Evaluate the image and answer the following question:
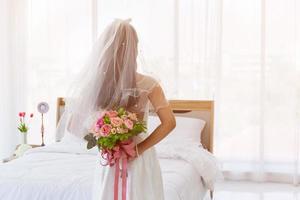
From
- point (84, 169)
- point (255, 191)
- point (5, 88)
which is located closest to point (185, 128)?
point (255, 191)

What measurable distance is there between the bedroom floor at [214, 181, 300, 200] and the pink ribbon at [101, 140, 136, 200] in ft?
7.12

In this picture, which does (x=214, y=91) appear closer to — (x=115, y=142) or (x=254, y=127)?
(x=254, y=127)

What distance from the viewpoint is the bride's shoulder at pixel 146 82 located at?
213cm

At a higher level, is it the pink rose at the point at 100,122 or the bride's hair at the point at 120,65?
the bride's hair at the point at 120,65

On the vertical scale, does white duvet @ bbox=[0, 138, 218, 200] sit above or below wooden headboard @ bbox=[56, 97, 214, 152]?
below

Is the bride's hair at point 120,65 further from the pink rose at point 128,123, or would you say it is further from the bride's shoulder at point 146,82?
the pink rose at point 128,123

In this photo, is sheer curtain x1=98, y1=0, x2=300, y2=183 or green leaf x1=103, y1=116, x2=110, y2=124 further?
sheer curtain x1=98, y1=0, x2=300, y2=183

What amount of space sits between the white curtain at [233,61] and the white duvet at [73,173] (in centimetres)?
116

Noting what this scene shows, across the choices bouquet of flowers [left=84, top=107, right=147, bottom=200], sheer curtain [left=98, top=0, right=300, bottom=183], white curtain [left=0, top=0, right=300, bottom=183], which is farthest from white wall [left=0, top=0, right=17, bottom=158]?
bouquet of flowers [left=84, top=107, right=147, bottom=200]

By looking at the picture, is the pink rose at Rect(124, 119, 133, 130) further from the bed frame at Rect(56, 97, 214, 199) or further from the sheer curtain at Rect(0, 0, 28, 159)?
the sheer curtain at Rect(0, 0, 28, 159)

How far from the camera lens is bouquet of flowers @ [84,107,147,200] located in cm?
196

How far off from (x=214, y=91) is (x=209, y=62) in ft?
1.05

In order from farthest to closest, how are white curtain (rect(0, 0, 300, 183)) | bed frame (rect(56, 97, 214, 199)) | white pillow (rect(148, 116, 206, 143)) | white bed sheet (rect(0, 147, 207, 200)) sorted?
white curtain (rect(0, 0, 300, 183)), bed frame (rect(56, 97, 214, 199)), white pillow (rect(148, 116, 206, 143)), white bed sheet (rect(0, 147, 207, 200))

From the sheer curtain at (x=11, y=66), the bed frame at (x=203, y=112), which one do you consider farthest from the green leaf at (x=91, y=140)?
the sheer curtain at (x=11, y=66)
